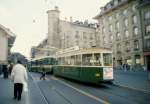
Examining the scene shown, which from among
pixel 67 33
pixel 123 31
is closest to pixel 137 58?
pixel 123 31

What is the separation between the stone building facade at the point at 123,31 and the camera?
142ft

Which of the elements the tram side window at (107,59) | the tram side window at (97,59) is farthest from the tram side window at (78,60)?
the tram side window at (107,59)

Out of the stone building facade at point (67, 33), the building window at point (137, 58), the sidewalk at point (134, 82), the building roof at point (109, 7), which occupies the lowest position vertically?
the sidewalk at point (134, 82)

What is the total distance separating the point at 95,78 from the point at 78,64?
2.46 m

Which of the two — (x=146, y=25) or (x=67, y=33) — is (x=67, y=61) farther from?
(x=67, y=33)

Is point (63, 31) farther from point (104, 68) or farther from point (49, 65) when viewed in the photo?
point (104, 68)

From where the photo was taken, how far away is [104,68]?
1552cm

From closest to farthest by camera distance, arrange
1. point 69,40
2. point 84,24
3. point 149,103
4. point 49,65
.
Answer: point 149,103, point 49,65, point 69,40, point 84,24

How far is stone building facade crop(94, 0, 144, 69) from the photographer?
142 feet

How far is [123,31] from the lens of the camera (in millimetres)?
47156

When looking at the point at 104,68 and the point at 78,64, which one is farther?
the point at 78,64

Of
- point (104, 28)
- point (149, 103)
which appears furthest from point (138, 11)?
point (149, 103)

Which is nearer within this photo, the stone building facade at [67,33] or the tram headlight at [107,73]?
the tram headlight at [107,73]

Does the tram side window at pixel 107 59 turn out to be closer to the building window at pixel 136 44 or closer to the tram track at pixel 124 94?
the tram track at pixel 124 94
